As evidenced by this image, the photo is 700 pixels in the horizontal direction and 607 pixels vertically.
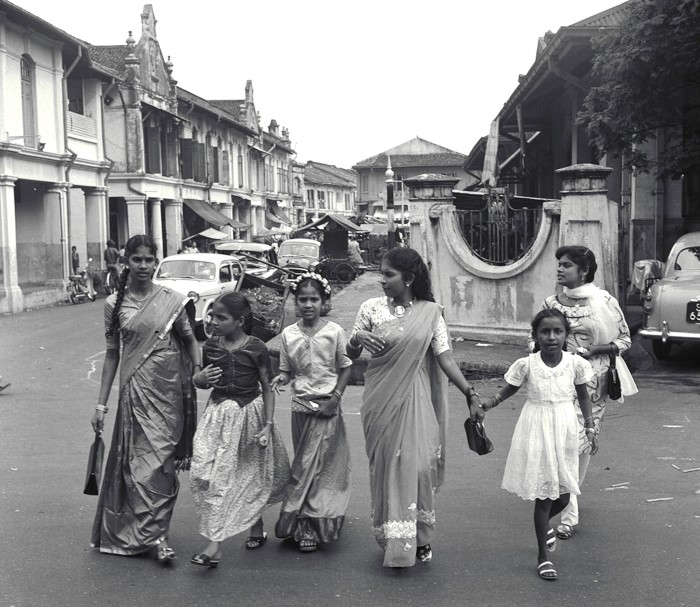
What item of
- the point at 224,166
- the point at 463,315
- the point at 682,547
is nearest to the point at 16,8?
the point at 463,315

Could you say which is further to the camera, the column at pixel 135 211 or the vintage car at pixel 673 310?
the column at pixel 135 211

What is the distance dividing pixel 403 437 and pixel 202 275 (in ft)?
44.5

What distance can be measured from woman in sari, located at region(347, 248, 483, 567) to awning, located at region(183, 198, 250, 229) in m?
36.3

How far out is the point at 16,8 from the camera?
2166cm

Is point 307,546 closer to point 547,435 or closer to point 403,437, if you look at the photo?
point 403,437

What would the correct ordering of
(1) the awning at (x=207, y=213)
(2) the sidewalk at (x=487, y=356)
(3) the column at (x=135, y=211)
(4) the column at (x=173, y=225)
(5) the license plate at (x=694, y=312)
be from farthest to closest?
1. (1) the awning at (x=207, y=213)
2. (4) the column at (x=173, y=225)
3. (3) the column at (x=135, y=211)
4. (2) the sidewalk at (x=487, y=356)
5. (5) the license plate at (x=694, y=312)

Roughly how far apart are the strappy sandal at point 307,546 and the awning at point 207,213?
36.3 meters

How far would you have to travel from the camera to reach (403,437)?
465cm

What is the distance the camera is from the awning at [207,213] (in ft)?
133

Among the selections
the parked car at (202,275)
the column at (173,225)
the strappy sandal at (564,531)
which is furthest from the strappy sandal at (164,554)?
the column at (173,225)

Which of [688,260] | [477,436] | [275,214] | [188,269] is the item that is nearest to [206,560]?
[477,436]

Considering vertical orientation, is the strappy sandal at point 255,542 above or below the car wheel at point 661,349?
below

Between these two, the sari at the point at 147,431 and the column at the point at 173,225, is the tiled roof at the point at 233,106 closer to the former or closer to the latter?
the column at the point at 173,225

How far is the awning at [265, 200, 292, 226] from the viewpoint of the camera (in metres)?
59.0
